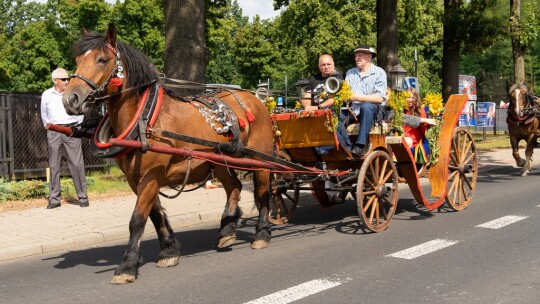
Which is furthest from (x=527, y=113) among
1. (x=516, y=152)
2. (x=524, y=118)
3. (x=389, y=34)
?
(x=389, y=34)

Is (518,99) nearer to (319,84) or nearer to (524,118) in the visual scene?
(524,118)

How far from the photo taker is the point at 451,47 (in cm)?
2144

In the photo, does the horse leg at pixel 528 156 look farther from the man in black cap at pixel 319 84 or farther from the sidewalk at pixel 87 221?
the man in black cap at pixel 319 84

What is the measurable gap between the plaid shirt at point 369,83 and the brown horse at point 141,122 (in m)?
1.90

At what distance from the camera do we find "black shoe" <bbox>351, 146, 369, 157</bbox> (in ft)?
26.9

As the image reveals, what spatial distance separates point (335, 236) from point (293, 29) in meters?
39.3

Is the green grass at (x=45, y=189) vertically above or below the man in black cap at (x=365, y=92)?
below

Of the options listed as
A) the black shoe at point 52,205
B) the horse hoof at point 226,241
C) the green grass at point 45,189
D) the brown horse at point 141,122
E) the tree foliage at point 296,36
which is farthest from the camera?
the tree foliage at point 296,36

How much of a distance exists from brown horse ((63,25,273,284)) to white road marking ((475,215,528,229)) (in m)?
3.64

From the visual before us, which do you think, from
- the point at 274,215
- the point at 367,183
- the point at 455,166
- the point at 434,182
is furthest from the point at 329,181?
the point at 455,166

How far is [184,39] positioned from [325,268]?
22.4ft

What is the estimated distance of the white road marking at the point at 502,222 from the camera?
8719 millimetres

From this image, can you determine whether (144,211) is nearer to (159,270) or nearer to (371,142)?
(159,270)

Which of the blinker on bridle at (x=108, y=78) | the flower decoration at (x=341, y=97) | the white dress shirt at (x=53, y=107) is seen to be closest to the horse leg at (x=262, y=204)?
the flower decoration at (x=341, y=97)
